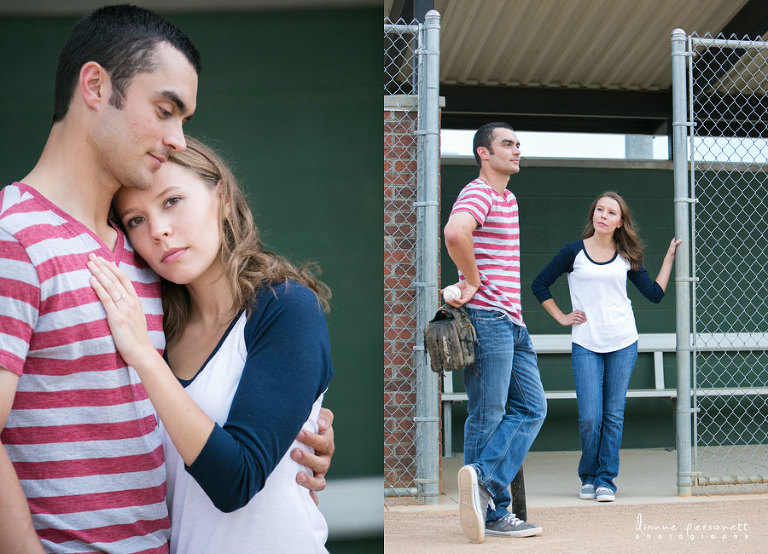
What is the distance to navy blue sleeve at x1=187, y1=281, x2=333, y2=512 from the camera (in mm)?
1080

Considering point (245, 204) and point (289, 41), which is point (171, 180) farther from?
point (289, 41)

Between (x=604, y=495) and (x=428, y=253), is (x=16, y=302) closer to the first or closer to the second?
(x=428, y=253)

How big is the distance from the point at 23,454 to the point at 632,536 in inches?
134

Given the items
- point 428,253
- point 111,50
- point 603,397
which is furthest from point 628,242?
point 111,50

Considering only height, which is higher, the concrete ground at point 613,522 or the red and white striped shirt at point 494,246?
the red and white striped shirt at point 494,246

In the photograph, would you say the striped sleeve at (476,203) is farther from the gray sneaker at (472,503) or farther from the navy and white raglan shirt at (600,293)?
the navy and white raglan shirt at (600,293)

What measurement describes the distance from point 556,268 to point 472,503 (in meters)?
1.65

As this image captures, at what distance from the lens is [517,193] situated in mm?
6641

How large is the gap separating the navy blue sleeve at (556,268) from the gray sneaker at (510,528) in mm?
1341

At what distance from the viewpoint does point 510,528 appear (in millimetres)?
3633

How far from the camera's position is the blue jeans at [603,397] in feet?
14.2

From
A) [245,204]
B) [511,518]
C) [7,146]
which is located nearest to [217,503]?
[245,204]

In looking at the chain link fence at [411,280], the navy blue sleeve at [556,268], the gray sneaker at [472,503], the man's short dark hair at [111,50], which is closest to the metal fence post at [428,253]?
the chain link fence at [411,280]

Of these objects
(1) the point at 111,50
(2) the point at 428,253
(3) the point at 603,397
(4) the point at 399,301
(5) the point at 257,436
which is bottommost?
(3) the point at 603,397
